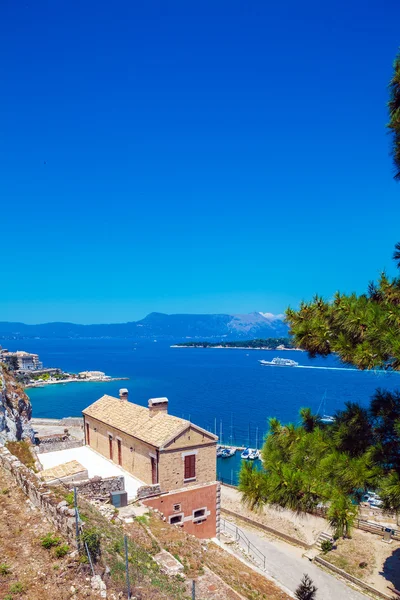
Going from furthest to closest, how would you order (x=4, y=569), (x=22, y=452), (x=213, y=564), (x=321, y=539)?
(x=321, y=539) < (x=22, y=452) < (x=213, y=564) < (x=4, y=569)

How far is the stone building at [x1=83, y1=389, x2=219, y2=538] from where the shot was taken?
2353 cm

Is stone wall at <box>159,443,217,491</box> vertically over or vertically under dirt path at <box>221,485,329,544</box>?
over

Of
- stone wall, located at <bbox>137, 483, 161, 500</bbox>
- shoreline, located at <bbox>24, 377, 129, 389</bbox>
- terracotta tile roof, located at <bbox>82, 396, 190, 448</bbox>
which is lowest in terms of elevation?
shoreline, located at <bbox>24, 377, 129, 389</bbox>

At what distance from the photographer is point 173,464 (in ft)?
78.7

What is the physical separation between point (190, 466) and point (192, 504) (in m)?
2.16

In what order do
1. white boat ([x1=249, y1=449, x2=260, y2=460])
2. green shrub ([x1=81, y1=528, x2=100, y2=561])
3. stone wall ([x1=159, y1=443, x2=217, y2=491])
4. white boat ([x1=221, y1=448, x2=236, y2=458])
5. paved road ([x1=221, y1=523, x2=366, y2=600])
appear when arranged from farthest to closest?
white boat ([x1=221, y1=448, x2=236, y2=458]) < white boat ([x1=249, y1=449, x2=260, y2=460]) < paved road ([x1=221, y1=523, x2=366, y2=600]) < stone wall ([x1=159, y1=443, x2=217, y2=491]) < green shrub ([x1=81, y1=528, x2=100, y2=561])

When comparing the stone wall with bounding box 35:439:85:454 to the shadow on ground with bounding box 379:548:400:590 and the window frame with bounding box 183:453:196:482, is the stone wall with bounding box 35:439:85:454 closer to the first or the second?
the window frame with bounding box 183:453:196:482

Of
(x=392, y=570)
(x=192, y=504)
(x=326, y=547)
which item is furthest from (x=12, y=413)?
(x=392, y=570)

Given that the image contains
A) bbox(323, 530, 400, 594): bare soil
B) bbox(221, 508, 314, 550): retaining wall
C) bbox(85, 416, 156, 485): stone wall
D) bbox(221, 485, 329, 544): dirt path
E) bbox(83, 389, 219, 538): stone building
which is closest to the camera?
bbox(83, 389, 219, 538): stone building

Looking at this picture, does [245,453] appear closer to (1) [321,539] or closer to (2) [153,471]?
(1) [321,539]

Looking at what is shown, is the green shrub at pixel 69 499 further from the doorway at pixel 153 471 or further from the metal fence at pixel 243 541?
the metal fence at pixel 243 541

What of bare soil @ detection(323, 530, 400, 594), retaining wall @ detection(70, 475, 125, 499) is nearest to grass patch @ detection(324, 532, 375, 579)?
bare soil @ detection(323, 530, 400, 594)

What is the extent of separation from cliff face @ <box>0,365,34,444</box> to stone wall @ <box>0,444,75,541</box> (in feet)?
38.5

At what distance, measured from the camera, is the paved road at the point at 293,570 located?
23922 millimetres
